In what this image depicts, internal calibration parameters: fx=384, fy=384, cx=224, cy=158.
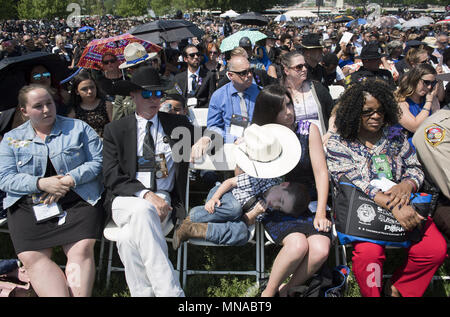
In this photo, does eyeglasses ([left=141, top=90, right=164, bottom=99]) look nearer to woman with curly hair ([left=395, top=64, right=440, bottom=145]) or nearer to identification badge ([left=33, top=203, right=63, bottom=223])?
identification badge ([left=33, top=203, right=63, bottom=223])

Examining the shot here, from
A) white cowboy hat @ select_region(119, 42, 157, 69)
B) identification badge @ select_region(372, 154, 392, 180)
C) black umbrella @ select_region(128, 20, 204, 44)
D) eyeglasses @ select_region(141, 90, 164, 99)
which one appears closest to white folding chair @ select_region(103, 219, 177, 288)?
eyeglasses @ select_region(141, 90, 164, 99)

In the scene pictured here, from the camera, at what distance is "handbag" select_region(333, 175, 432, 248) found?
3061 millimetres

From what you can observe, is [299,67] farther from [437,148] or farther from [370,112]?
[437,148]

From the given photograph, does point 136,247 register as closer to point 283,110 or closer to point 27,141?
point 27,141

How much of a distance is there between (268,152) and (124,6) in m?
87.6

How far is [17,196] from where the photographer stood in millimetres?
3389

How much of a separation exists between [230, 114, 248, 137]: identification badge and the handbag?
68.6 inches

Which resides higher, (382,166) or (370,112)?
(370,112)

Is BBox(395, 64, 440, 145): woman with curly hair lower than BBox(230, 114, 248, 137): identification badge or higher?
higher

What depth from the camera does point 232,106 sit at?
4805 mm

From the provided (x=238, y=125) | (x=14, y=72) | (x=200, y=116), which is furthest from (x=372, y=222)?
(x=14, y=72)

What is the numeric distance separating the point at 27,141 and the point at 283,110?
2.32 meters

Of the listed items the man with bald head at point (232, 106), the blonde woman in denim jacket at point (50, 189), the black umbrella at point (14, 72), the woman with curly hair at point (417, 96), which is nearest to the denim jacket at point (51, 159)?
the blonde woman in denim jacket at point (50, 189)

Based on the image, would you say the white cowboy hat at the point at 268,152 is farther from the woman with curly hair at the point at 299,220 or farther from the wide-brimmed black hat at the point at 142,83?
the wide-brimmed black hat at the point at 142,83
